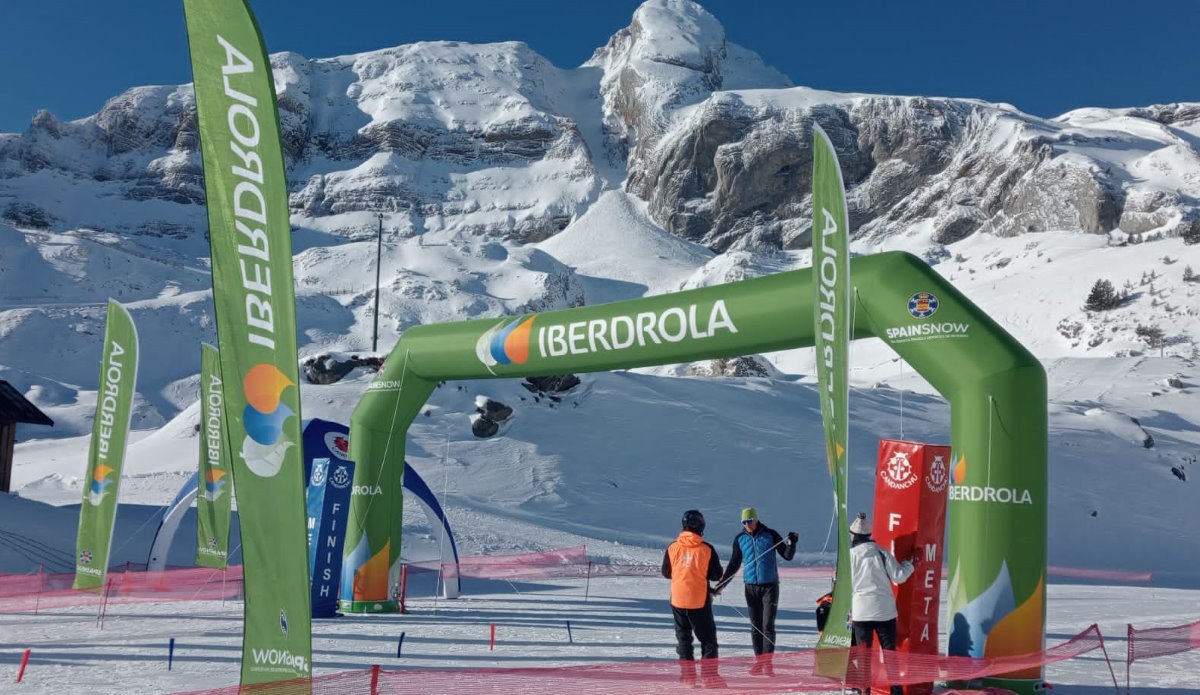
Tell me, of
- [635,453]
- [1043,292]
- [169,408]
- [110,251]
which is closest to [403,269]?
[110,251]

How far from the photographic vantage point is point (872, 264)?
894 cm

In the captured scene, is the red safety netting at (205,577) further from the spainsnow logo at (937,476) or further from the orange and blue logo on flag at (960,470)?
the orange and blue logo on flag at (960,470)

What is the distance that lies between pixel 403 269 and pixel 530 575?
63009 millimetres

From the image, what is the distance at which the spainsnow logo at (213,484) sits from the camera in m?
16.5

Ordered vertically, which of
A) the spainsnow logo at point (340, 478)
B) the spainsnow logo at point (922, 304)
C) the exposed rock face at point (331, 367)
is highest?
the exposed rock face at point (331, 367)

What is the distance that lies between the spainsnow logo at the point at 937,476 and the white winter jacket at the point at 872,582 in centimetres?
90

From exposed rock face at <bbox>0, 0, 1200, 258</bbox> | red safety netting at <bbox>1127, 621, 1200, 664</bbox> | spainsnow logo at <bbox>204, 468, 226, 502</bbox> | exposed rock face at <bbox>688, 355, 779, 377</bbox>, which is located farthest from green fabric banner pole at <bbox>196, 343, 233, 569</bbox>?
exposed rock face at <bbox>0, 0, 1200, 258</bbox>

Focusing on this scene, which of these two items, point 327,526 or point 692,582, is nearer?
point 692,582

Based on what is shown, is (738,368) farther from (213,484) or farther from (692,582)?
(692,582)

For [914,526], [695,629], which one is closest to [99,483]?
[695,629]

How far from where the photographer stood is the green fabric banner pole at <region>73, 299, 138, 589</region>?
12227mm

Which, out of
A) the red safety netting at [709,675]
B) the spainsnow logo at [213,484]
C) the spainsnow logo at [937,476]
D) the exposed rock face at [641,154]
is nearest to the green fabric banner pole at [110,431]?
the spainsnow logo at [213,484]

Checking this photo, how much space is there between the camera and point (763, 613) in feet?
28.1

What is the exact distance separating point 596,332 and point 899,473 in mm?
4238
